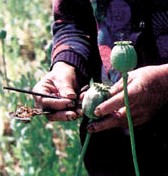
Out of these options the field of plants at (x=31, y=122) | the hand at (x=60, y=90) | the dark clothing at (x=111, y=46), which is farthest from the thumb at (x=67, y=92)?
the field of plants at (x=31, y=122)

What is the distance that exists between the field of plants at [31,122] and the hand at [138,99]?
0.43 m

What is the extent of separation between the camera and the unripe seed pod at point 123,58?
0.85 metres

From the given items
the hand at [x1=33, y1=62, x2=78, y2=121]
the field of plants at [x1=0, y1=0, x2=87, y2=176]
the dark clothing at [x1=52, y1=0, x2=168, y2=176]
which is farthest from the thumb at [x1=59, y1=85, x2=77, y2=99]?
the field of plants at [x1=0, y1=0, x2=87, y2=176]

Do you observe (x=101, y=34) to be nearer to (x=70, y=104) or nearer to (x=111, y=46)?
(x=111, y=46)

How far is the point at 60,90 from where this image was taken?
1209 mm

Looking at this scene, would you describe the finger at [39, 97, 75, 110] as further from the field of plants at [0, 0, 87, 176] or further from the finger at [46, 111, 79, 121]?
the field of plants at [0, 0, 87, 176]

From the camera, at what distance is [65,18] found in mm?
1404

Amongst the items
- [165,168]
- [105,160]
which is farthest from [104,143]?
[165,168]

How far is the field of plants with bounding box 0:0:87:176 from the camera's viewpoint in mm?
1999

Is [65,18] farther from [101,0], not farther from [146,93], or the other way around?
[146,93]

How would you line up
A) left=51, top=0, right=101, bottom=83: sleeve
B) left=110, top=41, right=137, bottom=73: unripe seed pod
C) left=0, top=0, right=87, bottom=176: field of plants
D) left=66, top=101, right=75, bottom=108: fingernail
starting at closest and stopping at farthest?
left=110, top=41, right=137, bottom=73: unripe seed pod < left=66, top=101, right=75, bottom=108: fingernail < left=51, top=0, right=101, bottom=83: sleeve < left=0, top=0, right=87, bottom=176: field of plants

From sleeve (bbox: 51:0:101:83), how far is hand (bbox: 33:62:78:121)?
3 centimetres

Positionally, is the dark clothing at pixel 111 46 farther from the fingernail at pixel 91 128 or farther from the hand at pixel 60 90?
the fingernail at pixel 91 128

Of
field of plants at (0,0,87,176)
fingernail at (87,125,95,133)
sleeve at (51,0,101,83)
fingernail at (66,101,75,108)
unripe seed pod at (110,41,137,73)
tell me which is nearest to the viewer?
unripe seed pod at (110,41,137,73)
